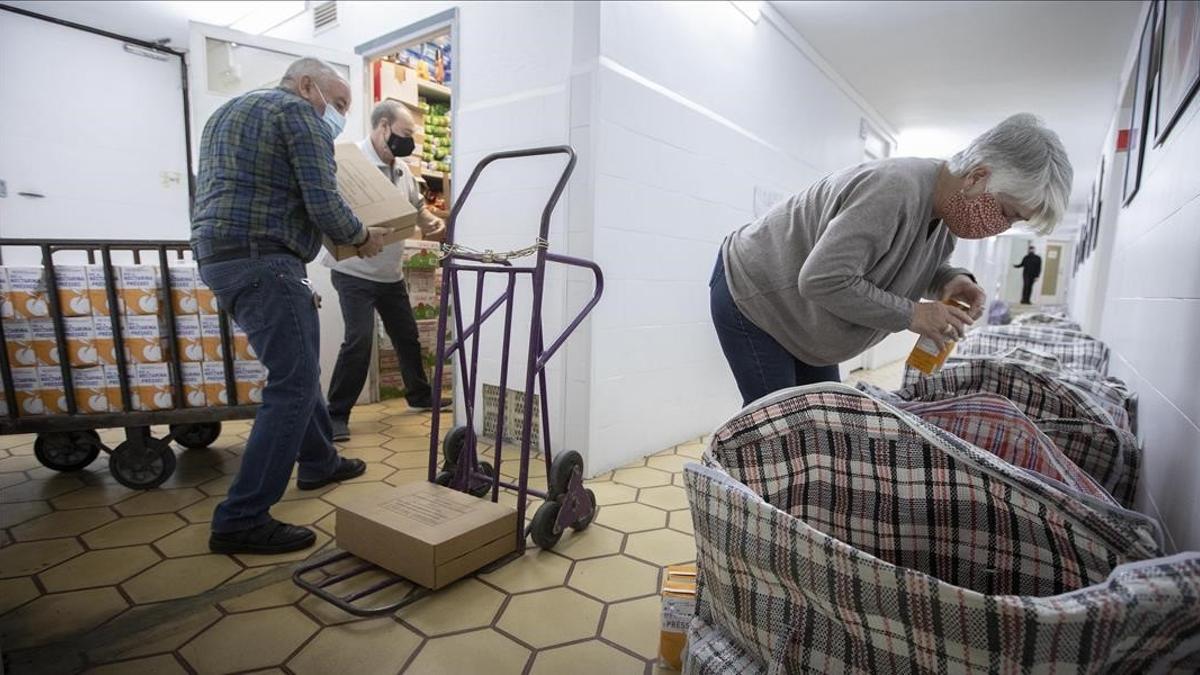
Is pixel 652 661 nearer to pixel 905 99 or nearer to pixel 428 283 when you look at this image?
pixel 428 283

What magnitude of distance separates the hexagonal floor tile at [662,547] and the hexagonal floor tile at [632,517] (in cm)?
5

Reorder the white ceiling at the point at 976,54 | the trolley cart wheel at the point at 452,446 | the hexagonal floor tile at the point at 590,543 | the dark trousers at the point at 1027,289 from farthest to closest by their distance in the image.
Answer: the dark trousers at the point at 1027,289 < the white ceiling at the point at 976,54 < the trolley cart wheel at the point at 452,446 < the hexagonal floor tile at the point at 590,543

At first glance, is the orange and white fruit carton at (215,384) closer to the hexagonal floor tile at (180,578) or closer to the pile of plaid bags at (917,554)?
the hexagonal floor tile at (180,578)

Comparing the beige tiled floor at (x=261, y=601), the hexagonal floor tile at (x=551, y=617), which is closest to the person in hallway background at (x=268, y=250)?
the beige tiled floor at (x=261, y=601)

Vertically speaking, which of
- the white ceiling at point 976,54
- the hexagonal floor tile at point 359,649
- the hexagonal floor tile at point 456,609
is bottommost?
the hexagonal floor tile at point 456,609

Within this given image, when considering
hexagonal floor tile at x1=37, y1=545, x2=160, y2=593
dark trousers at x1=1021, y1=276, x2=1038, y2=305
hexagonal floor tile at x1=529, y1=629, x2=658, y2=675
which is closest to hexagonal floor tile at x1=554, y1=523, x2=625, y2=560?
hexagonal floor tile at x1=529, y1=629, x2=658, y2=675

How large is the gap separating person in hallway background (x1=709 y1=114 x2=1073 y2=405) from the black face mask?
194 centimetres

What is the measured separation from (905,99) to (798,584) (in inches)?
228

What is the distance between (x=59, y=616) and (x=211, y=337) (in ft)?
3.41

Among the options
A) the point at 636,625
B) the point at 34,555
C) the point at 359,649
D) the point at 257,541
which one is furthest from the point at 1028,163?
the point at 34,555

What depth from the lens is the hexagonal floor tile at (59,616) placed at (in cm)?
126

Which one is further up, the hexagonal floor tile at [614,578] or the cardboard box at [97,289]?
the cardboard box at [97,289]

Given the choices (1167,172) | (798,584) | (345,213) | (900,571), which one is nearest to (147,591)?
(345,213)

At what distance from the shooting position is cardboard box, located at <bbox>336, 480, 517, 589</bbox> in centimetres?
142
